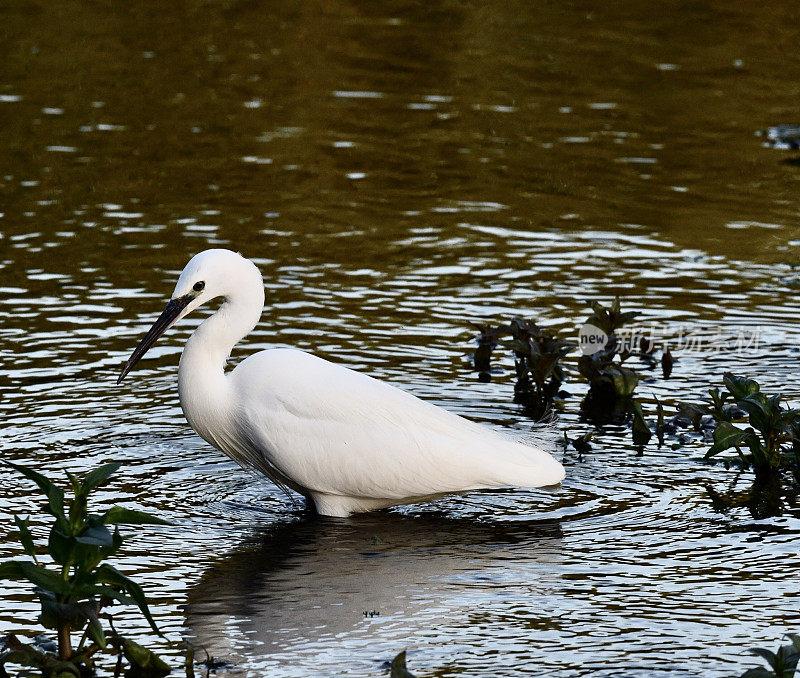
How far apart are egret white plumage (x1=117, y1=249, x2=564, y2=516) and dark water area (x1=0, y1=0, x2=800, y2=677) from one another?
24cm

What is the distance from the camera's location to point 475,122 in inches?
615

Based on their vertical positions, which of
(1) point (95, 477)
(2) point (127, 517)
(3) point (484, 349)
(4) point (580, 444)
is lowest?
(4) point (580, 444)

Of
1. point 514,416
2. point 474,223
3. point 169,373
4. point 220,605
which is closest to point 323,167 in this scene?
point 474,223

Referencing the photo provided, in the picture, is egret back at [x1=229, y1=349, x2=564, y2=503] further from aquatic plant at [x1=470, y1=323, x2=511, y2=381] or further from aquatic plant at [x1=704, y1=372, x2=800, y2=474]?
aquatic plant at [x1=470, y1=323, x2=511, y2=381]

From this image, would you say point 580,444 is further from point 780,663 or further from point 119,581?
point 119,581

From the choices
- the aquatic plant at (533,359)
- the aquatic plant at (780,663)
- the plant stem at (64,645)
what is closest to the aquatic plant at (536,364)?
the aquatic plant at (533,359)

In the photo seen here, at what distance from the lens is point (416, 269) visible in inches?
438

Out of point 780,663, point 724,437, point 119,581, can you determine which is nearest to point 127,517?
point 119,581

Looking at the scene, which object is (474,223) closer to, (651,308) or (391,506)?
(651,308)

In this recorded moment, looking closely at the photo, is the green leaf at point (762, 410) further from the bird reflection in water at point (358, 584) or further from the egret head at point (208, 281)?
the egret head at point (208, 281)

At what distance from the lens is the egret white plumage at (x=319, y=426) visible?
6.83m

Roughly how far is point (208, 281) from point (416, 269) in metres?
4.28

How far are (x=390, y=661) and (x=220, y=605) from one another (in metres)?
0.95

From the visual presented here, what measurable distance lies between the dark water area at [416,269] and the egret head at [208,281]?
0.93 meters
